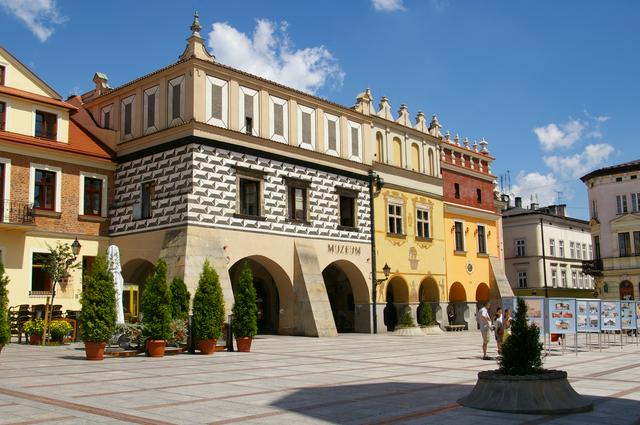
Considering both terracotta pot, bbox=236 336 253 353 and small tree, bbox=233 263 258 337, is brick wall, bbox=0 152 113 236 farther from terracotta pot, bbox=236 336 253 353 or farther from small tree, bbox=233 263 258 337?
terracotta pot, bbox=236 336 253 353

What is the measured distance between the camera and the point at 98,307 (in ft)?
61.4

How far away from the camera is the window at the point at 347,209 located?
3618cm

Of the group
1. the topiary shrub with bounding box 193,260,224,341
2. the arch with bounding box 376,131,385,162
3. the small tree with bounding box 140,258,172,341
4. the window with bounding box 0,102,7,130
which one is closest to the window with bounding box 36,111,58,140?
the window with bounding box 0,102,7,130

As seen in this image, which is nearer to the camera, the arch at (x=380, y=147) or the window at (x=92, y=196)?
the window at (x=92, y=196)

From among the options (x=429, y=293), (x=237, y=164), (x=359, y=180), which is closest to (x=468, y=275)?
(x=429, y=293)

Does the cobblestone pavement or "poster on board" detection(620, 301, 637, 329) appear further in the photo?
"poster on board" detection(620, 301, 637, 329)

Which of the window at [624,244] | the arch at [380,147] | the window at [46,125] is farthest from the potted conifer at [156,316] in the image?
the window at [624,244]

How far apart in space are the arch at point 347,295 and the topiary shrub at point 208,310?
14.3m

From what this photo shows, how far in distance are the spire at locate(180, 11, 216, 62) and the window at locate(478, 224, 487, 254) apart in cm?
2490

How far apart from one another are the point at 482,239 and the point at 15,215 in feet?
102

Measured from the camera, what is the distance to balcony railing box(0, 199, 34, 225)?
27.6 metres

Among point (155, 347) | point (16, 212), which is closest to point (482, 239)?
point (16, 212)

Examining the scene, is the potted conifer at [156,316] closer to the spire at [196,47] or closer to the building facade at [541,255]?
the spire at [196,47]

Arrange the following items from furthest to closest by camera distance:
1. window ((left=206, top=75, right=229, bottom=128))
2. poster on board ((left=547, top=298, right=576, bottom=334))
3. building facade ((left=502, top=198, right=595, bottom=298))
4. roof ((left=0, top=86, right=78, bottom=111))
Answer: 1. building facade ((left=502, top=198, right=595, bottom=298))
2. window ((left=206, top=75, right=229, bottom=128))
3. roof ((left=0, top=86, right=78, bottom=111))
4. poster on board ((left=547, top=298, right=576, bottom=334))
